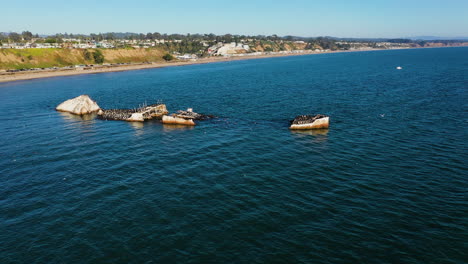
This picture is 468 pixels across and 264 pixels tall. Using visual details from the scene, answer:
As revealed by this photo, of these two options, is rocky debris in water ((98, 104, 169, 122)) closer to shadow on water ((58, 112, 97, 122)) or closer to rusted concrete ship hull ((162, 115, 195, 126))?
shadow on water ((58, 112, 97, 122))

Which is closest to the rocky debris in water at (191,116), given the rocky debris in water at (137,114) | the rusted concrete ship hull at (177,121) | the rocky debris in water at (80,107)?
the rusted concrete ship hull at (177,121)

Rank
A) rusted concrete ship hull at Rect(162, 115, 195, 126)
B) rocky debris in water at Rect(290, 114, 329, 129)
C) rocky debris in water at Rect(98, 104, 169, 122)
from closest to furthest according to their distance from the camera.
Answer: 1. rocky debris in water at Rect(290, 114, 329, 129)
2. rusted concrete ship hull at Rect(162, 115, 195, 126)
3. rocky debris in water at Rect(98, 104, 169, 122)

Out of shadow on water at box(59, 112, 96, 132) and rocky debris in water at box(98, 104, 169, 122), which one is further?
rocky debris in water at box(98, 104, 169, 122)

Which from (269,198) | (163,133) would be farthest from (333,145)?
(163,133)

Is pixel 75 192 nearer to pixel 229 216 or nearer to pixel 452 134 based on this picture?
A: pixel 229 216

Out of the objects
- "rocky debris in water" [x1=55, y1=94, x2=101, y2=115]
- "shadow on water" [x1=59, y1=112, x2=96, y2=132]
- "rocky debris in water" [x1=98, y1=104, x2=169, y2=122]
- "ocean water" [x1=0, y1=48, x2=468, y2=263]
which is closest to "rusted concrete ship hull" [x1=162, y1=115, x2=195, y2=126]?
"ocean water" [x1=0, y1=48, x2=468, y2=263]

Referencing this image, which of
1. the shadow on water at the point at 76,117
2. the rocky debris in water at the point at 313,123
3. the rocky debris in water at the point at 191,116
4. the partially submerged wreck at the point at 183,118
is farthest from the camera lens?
the shadow on water at the point at 76,117

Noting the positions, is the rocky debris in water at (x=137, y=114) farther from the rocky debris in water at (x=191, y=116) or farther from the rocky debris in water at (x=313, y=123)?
the rocky debris in water at (x=313, y=123)

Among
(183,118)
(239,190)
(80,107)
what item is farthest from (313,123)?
(80,107)
